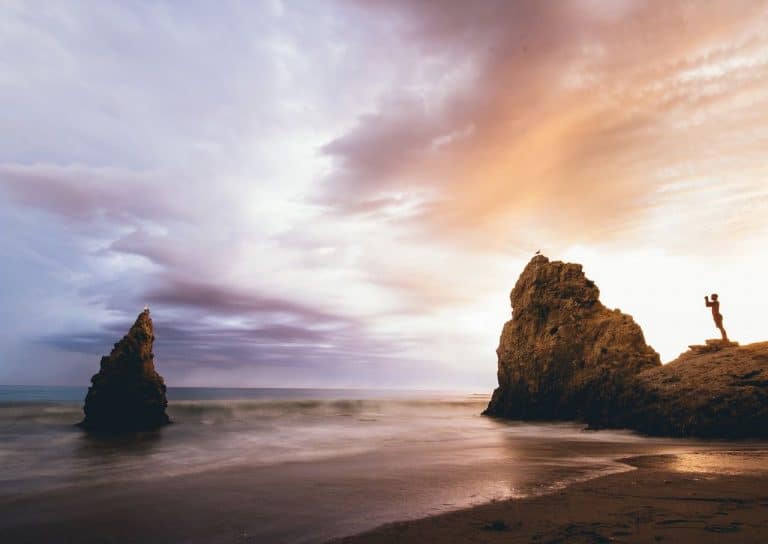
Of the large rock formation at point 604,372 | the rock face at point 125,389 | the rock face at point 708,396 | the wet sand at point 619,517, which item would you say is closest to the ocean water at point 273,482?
the wet sand at point 619,517

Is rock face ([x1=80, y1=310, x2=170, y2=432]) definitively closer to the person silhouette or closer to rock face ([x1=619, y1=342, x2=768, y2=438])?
rock face ([x1=619, y1=342, x2=768, y2=438])

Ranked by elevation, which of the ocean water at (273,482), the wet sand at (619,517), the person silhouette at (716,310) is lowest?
the ocean water at (273,482)

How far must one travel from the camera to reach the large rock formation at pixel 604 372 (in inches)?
893

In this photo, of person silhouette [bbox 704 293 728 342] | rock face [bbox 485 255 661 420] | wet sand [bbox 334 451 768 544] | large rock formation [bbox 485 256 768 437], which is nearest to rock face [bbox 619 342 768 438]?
large rock formation [bbox 485 256 768 437]

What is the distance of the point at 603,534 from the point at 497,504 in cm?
265

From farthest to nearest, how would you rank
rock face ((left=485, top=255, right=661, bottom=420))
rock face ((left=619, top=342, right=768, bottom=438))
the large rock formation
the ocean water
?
rock face ((left=485, top=255, right=661, bottom=420)) < the large rock formation < rock face ((left=619, top=342, right=768, bottom=438)) < the ocean water

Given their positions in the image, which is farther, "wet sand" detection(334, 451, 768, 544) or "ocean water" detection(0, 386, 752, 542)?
"ocean water" detection(0, 386, 752, 542)

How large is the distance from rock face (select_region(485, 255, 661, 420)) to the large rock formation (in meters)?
0.10

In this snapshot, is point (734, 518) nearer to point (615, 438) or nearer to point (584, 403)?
point (615, 438)

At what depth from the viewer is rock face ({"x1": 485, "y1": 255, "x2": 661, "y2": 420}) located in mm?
36906

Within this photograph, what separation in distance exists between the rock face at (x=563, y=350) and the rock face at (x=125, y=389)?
36.4 metres

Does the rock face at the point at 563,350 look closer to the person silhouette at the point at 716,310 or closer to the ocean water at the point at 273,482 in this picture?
the person silhouette at the point at 716,310

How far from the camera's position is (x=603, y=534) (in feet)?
19.4

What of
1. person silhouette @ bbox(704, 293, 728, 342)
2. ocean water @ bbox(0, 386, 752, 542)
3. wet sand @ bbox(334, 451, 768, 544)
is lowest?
ocean water @ bbox(0, 386, 752, 542)
